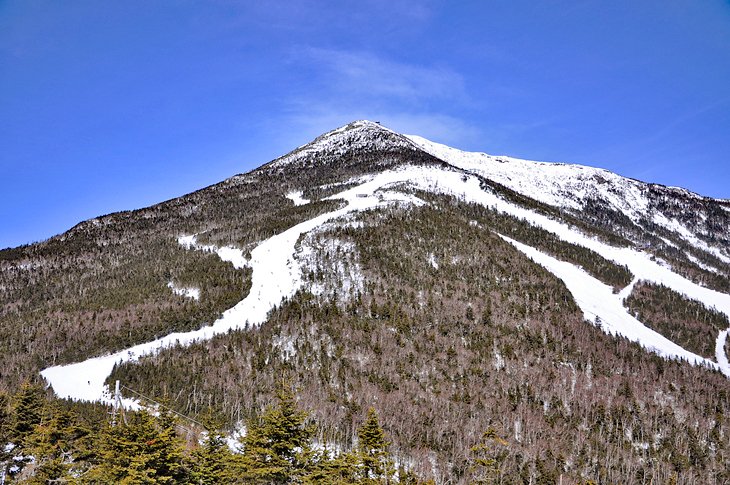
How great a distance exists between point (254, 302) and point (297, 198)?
4741 cm

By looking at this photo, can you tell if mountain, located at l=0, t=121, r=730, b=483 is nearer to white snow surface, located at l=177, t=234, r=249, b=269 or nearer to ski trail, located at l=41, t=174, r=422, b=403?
→ ski trail, located at l=41, t=174, r=422, b=403

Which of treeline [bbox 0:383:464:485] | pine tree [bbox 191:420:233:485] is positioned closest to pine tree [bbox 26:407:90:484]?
treeline [bbox 0:383:464:485]

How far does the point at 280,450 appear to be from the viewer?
62.1ft

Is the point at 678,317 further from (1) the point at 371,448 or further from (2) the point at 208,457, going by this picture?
(2) the point at 208,457

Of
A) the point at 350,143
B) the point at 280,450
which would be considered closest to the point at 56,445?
the point at 280,450

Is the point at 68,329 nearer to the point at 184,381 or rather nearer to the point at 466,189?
the point at 184,381

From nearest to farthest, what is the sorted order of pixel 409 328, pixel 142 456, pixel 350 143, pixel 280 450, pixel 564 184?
pixel 142 456
pixel 280 450
pixel 409 328
pixel 350 143
pixel 564 184

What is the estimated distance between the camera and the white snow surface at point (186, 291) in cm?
5837

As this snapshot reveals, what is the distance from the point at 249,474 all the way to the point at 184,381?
24059 mm

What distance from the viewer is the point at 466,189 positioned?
103500 millimetres

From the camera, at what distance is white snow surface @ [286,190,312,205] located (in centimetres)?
9766

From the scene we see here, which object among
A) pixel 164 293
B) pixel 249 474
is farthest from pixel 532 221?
pixel 249 474

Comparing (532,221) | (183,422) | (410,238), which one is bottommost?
(183,422)

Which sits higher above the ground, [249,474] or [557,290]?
[557,290]
